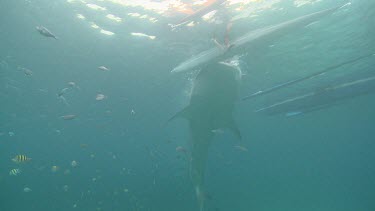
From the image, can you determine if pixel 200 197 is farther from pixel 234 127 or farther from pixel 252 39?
pixel 252 39

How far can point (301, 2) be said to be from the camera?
11406 millimetres

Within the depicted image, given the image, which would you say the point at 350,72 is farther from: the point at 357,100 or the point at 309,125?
the point at 309,125

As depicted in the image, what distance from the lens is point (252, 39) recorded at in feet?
42.9

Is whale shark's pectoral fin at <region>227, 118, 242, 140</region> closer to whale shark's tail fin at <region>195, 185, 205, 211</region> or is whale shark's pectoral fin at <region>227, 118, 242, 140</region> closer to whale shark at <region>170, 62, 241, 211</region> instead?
whale shark at <region>170, 62, 241, 211</region>

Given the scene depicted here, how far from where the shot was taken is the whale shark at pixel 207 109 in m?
10.6

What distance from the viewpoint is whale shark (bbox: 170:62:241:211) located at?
34.9 feet

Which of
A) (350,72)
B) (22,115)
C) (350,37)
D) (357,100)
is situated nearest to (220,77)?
(350,37)

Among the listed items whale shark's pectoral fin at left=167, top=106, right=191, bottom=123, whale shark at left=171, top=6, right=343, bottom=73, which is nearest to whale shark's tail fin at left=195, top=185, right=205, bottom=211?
whale shark's pectoral fin at left=167, top=106, right=191, bottom=123

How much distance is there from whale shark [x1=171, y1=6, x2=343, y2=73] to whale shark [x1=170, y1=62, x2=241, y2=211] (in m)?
1.50

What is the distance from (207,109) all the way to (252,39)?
4.47 metres

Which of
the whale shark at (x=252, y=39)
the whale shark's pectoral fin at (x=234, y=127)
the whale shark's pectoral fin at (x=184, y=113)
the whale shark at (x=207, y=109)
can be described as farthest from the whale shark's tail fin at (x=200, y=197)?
the whale shark at (x=252, y=39)

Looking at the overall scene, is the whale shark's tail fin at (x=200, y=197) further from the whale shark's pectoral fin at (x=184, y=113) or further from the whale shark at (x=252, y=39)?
the whale shark at (x=252, y=39)

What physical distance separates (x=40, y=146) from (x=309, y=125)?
47.4m

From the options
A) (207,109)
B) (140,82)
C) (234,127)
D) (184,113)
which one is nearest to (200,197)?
(234,127)
